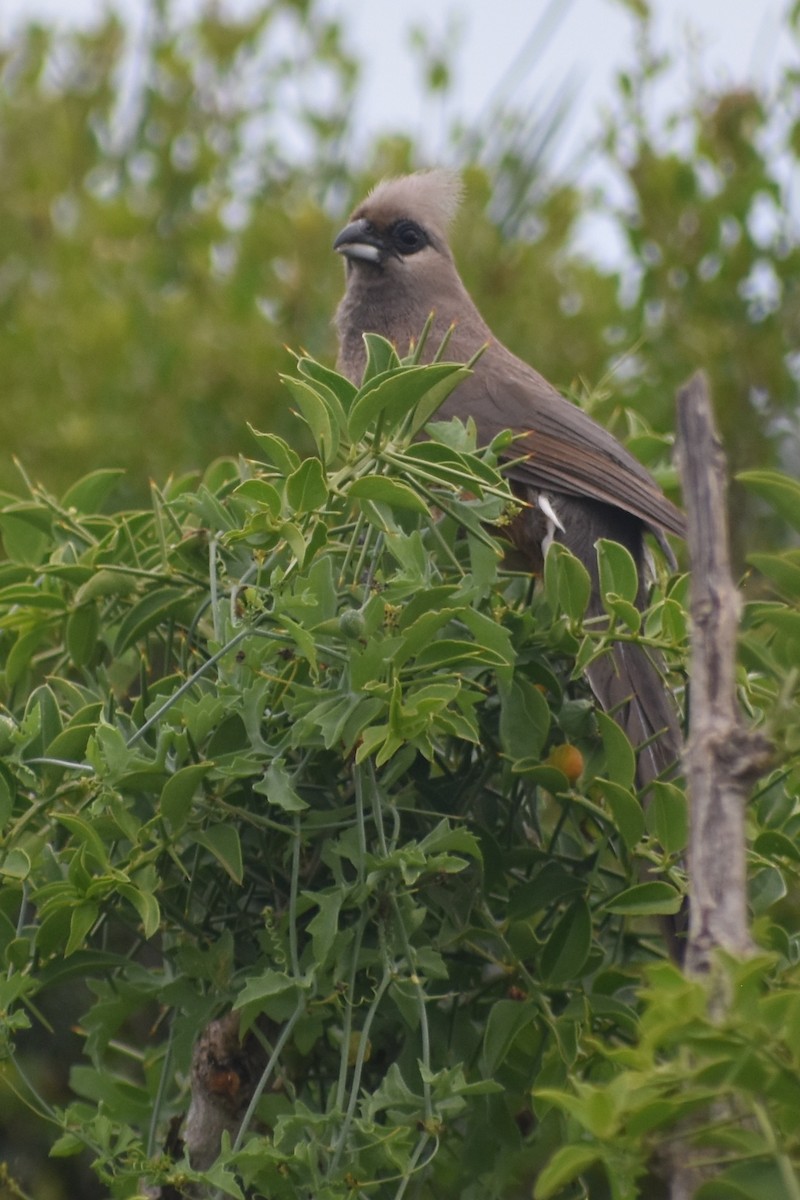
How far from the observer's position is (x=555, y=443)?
337cm

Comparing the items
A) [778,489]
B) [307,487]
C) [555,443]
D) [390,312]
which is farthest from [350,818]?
[390,312]

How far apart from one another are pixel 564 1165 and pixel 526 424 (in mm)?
2304

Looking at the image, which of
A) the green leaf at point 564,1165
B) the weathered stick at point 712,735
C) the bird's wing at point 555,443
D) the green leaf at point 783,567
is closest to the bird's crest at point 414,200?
the bird's wing at point 555,443

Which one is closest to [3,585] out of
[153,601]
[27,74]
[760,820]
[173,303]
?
[153,601]

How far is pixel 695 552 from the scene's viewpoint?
141 cm

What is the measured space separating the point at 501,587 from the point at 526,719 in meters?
0.48

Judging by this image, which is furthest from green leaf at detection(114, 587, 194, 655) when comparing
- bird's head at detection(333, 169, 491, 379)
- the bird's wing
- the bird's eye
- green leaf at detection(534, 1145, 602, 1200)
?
the bird's eye

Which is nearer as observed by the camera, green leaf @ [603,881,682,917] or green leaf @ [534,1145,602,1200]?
green leaf @ [534,1145,602,1200]

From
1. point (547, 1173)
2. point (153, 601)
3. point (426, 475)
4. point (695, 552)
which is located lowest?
point (153, 601)

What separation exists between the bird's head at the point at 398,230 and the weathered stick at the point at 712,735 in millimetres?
2816

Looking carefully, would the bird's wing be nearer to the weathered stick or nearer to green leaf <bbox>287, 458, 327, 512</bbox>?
green leaf <bbox>287, 458, 327, 512</bbox>

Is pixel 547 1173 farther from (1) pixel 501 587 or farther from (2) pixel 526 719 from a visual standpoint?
(1) pixel 501 587

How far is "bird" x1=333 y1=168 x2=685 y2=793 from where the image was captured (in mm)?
2367

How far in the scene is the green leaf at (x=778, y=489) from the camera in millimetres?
1663
